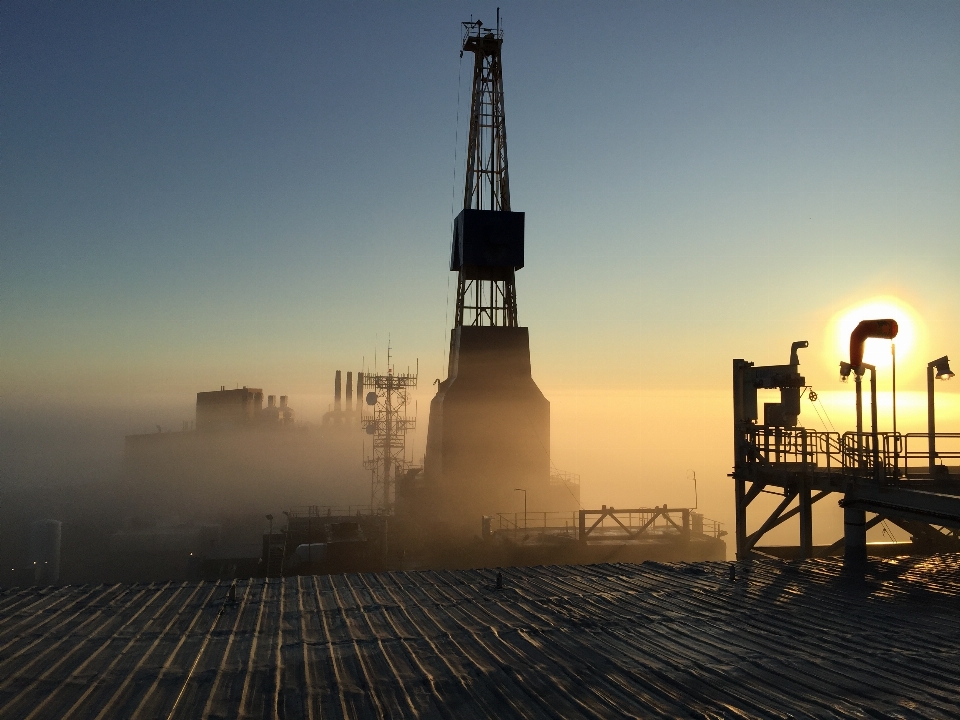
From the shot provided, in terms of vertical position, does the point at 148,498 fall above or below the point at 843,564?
below

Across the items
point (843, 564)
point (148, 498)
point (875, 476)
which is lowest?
point (148, 498)

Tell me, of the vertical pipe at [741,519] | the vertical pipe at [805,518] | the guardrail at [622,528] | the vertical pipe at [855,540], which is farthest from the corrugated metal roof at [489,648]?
the guardrail at [622,528]

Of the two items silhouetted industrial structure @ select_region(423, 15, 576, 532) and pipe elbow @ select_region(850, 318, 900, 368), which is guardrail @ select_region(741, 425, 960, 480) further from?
silhouetted industrial structure @ select_region(423, 15, 576, 532)

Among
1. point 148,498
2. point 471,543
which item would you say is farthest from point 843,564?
point 148,498

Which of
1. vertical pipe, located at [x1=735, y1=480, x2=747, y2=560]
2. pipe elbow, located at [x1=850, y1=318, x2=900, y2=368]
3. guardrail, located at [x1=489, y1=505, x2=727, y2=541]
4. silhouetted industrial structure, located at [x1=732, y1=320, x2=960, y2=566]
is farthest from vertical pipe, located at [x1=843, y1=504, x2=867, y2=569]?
guardrail, located at [x1=489, y1=505, x2=727, y2=541]

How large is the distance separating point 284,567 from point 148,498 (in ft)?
246

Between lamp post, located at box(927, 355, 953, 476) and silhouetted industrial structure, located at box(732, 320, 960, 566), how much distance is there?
0.03m

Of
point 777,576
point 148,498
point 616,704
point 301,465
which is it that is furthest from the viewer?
point 301,465

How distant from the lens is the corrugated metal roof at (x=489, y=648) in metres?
8.00

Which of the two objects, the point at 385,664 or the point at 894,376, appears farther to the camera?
the point at 894,376

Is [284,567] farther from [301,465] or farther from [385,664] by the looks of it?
[301,465]

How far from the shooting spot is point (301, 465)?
144 metres

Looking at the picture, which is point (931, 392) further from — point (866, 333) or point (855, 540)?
point (855, 540)

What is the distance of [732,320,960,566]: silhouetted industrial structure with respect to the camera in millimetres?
17797
